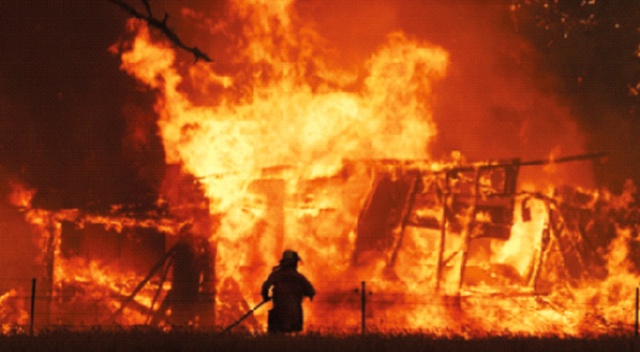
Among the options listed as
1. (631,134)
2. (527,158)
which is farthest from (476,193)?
(631,134)

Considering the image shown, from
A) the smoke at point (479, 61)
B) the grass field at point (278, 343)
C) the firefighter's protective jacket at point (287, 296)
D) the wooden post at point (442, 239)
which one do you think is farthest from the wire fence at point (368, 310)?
the grass field at point (278, 343)

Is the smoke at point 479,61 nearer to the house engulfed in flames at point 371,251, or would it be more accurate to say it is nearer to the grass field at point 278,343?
the house engulfed in flames at point 371,251

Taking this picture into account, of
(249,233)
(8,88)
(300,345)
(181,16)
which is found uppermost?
(181,16)

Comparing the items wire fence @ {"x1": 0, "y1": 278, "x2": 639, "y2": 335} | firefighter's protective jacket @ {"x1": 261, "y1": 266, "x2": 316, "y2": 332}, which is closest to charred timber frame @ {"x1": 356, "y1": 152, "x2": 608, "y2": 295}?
wire fence @ {"x1": 0, "y1": 278, "x2": 639, "y2": 335}

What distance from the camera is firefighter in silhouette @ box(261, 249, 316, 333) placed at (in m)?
14.0

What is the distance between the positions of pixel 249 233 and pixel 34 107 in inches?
217

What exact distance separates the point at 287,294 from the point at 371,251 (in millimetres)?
5367

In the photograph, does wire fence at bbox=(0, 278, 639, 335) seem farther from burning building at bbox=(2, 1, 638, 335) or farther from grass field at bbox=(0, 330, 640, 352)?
grass field at bbox=(0, 330, 640, 352)

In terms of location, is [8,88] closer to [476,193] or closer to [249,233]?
[249,233]

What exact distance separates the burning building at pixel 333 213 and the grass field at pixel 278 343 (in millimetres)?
6250

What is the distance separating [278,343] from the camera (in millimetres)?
11562

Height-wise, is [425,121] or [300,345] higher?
[425,121]

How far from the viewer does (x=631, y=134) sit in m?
19.8

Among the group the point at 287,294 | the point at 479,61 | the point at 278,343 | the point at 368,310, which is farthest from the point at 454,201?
the point at 278,343
